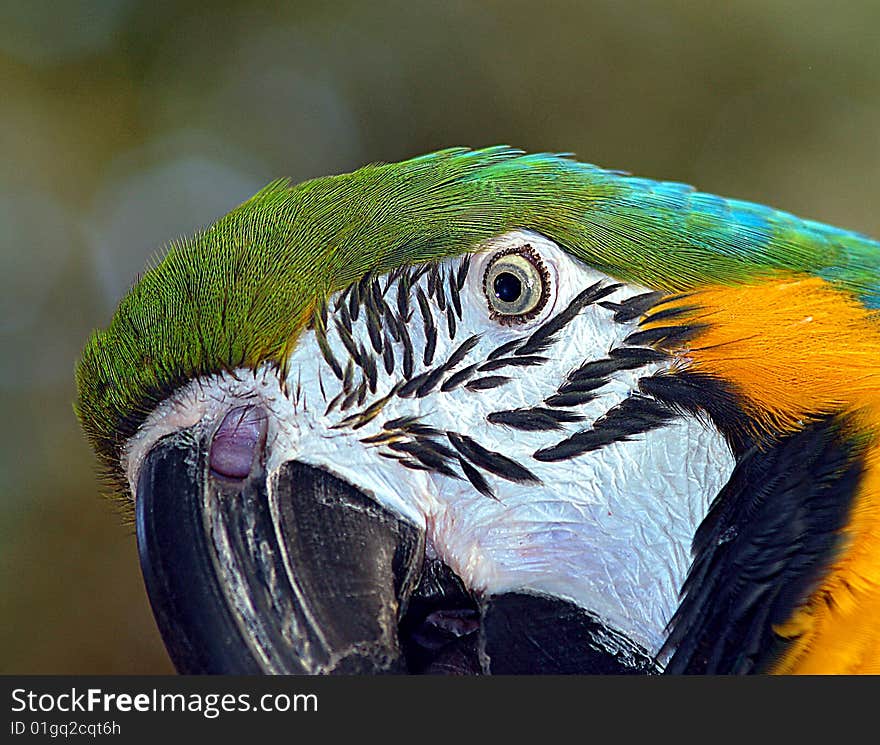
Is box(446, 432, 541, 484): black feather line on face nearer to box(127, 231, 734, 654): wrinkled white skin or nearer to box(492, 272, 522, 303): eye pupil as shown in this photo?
box(127, 231, 734, 654): wrinkled white skin

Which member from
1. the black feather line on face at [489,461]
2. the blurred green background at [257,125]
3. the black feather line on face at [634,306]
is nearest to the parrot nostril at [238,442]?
the black feather line on face at [489,461]

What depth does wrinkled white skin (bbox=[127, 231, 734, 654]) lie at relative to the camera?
92 cm

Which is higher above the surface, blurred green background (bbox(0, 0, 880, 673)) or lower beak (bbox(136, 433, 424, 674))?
blurred green background (bbox(0, 0, 880, 673))

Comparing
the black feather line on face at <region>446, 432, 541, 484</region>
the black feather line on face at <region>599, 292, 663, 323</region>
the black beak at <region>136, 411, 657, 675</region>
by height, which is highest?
the black feather line on face at <region>599, 292, 663, 323</region>

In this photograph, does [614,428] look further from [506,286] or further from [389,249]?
[389,249]

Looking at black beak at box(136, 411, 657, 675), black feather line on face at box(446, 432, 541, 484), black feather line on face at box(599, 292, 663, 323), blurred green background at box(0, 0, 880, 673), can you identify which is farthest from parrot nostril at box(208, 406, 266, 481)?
blurred green background at box(0, 0, 880, 673)

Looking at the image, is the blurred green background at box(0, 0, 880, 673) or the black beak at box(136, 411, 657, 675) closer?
the black beak at box(136, 411, 657, 675)

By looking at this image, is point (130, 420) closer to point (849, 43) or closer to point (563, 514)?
point (563, 514)

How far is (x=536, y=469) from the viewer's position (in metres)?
0.95

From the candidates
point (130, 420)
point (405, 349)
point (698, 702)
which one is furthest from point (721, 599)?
→ point (130, 420)

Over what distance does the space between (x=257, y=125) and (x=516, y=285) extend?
3.00 m

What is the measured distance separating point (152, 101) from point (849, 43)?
2.81 meters

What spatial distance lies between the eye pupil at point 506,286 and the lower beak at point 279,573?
29 cm

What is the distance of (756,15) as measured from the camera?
3174 mm
